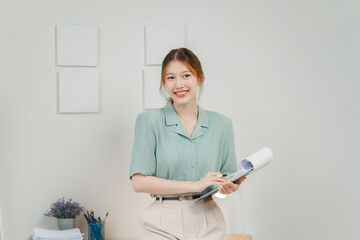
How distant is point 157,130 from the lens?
1.75m

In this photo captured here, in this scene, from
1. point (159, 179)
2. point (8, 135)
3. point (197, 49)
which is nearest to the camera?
point (159, 179)

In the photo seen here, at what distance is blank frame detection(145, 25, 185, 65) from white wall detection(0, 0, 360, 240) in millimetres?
37

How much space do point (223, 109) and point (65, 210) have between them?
0.92 m

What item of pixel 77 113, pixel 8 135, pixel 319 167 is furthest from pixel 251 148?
pixel 8 135

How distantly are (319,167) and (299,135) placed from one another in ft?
0.66

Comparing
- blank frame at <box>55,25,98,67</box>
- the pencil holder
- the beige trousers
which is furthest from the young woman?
blank frame at <box>55,25,98,67</box>

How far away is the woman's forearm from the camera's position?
5.38ft

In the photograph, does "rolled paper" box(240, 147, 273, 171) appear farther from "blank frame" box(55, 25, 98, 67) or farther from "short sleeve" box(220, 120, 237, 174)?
"blank frame" box(55, 25, 98, 67)

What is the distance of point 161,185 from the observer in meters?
1.66

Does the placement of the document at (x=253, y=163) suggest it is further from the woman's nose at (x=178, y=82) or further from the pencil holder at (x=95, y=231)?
the pencil holder at (x=95, y=231)

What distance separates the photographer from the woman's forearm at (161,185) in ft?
5.38

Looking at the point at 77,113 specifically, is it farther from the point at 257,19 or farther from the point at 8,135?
the point at 257,19

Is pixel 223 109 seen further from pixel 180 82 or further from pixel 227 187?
pixel 227 187

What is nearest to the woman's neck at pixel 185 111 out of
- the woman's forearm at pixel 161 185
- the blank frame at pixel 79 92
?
the woman's forearm at pixel 161 185
